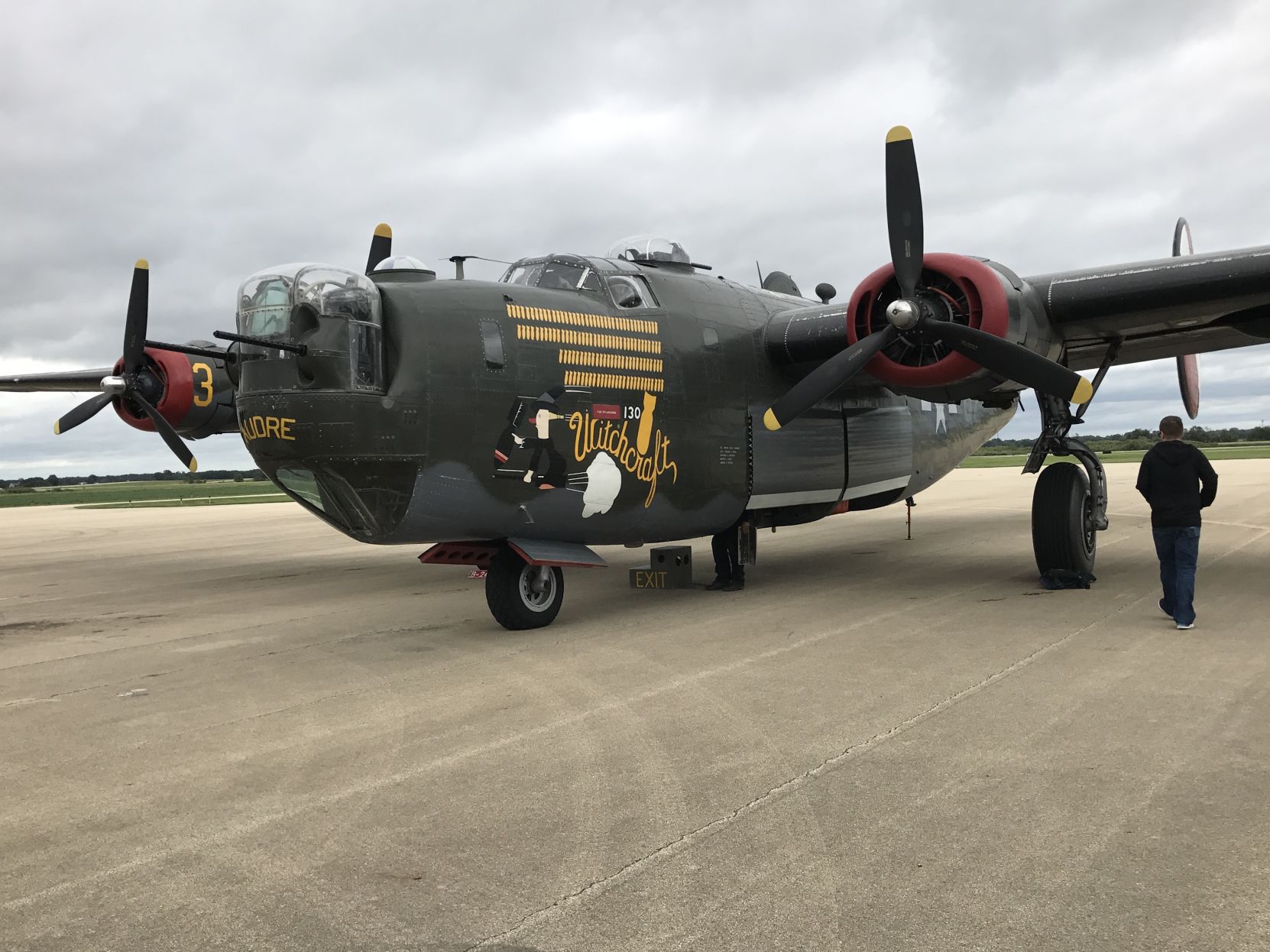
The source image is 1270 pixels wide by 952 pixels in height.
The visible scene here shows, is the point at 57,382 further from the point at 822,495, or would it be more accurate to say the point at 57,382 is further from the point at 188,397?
the point at 822,495

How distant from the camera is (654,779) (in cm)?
530

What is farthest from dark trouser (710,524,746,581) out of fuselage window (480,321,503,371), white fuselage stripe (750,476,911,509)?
fuselage window (480,321,503,371)

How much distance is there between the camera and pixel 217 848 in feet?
14.6

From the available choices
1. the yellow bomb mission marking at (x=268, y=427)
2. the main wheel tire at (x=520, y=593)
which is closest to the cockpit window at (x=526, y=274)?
the main wheel tire at (x=520, y=593)

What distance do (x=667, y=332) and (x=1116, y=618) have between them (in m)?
5.82

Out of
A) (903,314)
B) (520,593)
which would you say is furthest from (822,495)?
(520,593)

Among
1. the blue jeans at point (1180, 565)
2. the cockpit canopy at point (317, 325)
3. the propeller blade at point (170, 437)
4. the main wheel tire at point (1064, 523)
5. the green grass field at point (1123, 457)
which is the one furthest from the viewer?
the green grass field at point (1123, 457)

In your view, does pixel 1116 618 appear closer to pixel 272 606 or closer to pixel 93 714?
pixel 93 714

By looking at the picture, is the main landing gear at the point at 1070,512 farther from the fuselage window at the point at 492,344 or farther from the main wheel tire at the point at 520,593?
the fuselage window at the point at 492,344

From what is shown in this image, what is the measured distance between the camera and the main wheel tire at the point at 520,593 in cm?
1003

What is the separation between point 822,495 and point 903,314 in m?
3.88

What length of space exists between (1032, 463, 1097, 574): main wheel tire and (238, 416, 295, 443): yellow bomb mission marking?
8.83 m

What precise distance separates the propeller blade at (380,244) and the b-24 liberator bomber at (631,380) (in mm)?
30

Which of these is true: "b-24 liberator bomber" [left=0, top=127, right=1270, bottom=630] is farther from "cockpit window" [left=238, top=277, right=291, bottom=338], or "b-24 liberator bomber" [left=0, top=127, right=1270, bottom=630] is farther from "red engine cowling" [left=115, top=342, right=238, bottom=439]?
"red engine cowling" [left=115, top=342, right=238, bottom=439]
